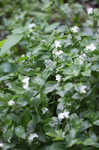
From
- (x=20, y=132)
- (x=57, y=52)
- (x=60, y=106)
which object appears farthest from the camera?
(x=57, y=52)

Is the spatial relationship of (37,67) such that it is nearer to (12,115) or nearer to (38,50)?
(38,50)

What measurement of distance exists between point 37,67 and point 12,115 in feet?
1.68

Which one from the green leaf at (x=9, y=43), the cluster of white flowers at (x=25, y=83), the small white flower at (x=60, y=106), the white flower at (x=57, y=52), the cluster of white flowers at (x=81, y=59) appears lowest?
the small white flower at (x=60, y=106)

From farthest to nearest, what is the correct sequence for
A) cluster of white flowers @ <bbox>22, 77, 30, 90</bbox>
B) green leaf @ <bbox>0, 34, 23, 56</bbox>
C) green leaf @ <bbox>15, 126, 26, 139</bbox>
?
green leaf @ <bbox>0, 34, 23, 56</bbox>, cluster of white flowers @ <bbox>22, 77, 30, 90</bbox>, green leaf @ <bbox>15, 126, 26, 139</bbox>

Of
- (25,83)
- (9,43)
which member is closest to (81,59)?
(25,83)

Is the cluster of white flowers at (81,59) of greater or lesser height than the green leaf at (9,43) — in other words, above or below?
below

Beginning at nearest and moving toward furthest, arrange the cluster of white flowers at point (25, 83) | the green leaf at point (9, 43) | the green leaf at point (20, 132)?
the green leaf at point (20, 132), the cluster of white flowers at point (25, 83), the green leaf at point (9, 43)

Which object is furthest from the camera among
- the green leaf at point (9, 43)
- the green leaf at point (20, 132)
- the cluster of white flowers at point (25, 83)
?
the green leaf at point (9, 43)

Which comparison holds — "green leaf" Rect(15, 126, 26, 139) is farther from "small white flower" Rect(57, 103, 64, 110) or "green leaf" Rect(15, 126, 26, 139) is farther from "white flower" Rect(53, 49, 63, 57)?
"white flower" Rect(53, 49, 63, 57)

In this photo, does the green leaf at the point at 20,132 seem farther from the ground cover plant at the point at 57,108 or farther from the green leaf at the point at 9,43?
the green leaf at the point at 9,43

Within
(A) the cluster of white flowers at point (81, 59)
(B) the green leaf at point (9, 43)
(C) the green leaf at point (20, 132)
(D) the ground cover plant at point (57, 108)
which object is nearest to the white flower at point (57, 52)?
(D) the ground cover plant at point (57, 108)

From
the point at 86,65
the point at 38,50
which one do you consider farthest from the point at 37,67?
the point at 86,65

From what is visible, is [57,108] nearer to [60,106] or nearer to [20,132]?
[60,106]

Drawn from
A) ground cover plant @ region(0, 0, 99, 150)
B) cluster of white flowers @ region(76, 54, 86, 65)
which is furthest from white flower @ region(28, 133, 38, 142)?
cluster of white flowers @ region(76, 54, 86, 65)
